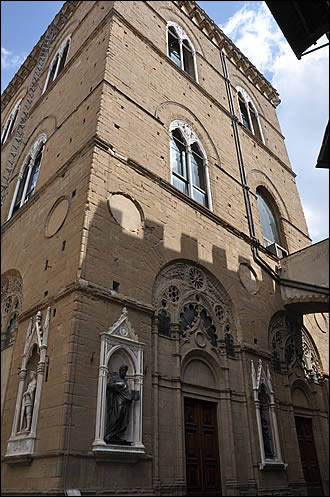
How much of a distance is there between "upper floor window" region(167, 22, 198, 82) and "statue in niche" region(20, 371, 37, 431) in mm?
11973

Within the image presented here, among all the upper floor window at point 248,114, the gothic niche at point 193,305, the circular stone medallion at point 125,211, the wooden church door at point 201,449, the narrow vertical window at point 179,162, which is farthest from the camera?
the upper floor window at point 248,114

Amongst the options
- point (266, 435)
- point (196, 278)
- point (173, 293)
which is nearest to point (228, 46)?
→ point (196, 278)

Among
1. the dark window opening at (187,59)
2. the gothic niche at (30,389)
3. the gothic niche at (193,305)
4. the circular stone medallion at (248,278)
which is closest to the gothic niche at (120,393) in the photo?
the gothic niche at (30,389)

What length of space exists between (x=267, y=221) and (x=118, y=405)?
10.3 meters

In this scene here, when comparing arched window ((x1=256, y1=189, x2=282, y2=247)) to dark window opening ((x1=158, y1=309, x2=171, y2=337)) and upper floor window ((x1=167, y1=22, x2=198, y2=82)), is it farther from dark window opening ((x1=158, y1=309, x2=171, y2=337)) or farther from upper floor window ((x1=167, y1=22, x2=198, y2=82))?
dark window opening ((x1=158, y1=309, x2=171, y2=337))

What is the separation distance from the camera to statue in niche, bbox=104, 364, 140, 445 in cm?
641

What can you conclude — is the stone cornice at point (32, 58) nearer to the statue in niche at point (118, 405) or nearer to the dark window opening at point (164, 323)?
the dark window opening at point (164, 323)

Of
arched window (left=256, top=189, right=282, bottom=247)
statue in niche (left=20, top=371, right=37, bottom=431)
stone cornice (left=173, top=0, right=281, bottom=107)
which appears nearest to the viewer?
statue in niche (left=20, top=371, right=37, bottom=431)

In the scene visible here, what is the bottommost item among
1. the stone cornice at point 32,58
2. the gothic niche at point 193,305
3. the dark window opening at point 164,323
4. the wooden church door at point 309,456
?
the wooden church door at point 309,456

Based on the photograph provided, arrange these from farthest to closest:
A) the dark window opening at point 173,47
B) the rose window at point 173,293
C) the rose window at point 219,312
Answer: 1. the dark window opening at point 173,47
2. the rose window at point 219,312
3. the rose window at point 173,293

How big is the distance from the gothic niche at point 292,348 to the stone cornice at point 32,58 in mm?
14238

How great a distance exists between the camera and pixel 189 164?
11.9m

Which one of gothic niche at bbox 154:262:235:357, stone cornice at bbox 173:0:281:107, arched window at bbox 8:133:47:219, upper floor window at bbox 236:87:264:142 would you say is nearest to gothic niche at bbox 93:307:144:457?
gothic niche at bbox 154:262:235:357

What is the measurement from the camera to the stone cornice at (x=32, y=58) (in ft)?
Answer: 53.8
